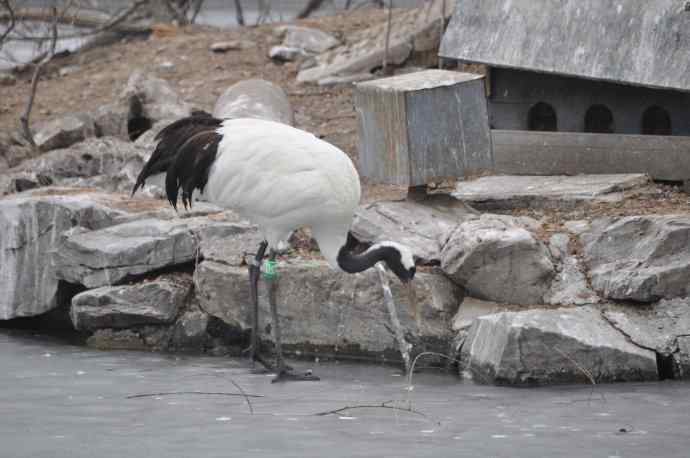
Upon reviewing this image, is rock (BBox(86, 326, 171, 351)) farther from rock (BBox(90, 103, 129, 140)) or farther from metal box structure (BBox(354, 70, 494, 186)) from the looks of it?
rock (BBox(90, 103, 129, 140))

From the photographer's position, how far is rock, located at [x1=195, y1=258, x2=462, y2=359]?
945 centimetres

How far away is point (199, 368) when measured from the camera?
9.34 metres

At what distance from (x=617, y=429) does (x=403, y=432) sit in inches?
45.3

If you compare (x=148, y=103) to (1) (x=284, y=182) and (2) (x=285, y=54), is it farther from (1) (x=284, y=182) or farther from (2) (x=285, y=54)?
(1) (x=284, y=182)

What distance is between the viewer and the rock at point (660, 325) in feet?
28.6

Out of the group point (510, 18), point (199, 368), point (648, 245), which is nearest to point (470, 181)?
point (510, 18)

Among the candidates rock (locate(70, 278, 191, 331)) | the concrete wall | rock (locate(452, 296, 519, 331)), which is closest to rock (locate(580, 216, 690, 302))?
rock (locate(452, 296, 519, 331))

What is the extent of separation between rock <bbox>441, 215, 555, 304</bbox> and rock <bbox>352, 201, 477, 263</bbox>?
285 millimetres

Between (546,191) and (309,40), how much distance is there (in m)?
7.22

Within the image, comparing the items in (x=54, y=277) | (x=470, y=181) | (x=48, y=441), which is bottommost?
(x=48, y=441)

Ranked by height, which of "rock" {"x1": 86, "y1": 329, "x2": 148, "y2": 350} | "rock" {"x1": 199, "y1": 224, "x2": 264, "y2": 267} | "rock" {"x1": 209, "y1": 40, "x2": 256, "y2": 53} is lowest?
"rock" {"x1": 86, "y1": 329, "x2": 148, "y2": 350}

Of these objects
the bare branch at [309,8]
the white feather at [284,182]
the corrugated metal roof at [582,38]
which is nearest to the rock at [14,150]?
the corrugated metal roof at [582,38]

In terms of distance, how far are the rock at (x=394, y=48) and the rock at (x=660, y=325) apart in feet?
22.4

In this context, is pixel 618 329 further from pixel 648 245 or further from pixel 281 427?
pixel 281 427
